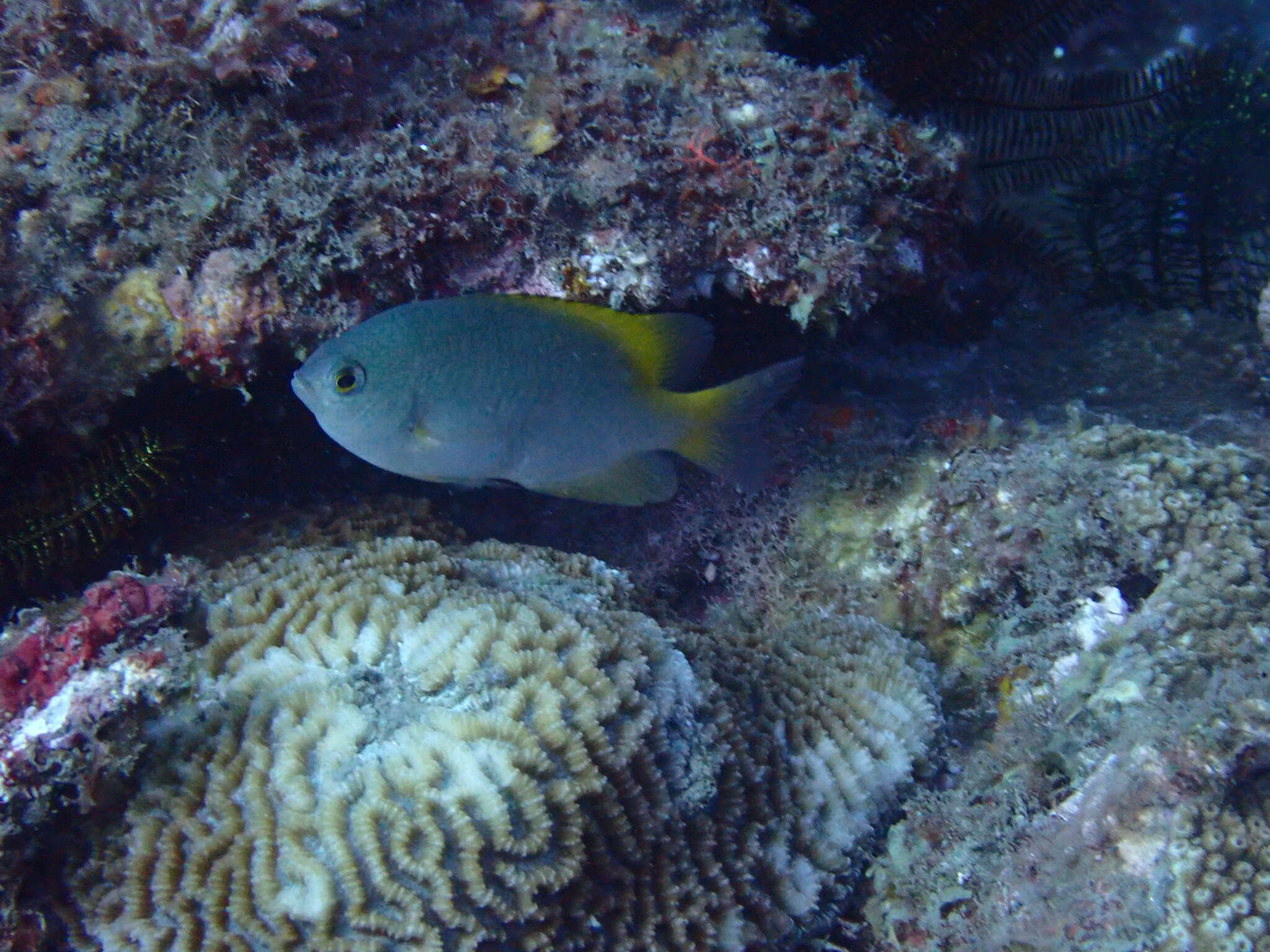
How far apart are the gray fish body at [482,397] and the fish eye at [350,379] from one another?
0.04ft

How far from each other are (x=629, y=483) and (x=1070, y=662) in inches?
69.8

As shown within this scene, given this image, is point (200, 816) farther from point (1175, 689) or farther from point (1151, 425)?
point (1151, 425)

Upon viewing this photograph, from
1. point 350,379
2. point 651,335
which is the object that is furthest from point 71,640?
point 651,335

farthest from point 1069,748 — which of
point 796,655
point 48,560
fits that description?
point 48,560

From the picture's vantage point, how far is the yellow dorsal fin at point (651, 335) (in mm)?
2805

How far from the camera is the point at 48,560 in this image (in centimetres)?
290

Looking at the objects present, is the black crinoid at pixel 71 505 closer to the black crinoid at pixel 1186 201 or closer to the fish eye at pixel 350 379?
the fish eye at pixel 350 379

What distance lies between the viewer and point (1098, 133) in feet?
15.0

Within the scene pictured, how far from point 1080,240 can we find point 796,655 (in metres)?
3.80

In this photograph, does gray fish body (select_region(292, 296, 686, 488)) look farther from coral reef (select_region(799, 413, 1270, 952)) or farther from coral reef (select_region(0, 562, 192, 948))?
coral reef (select_region(799, 413, 1270, 952))

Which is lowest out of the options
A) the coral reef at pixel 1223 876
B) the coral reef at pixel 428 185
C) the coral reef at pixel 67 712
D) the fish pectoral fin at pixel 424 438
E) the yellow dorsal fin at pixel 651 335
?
the coral reef at pixel 1223 876

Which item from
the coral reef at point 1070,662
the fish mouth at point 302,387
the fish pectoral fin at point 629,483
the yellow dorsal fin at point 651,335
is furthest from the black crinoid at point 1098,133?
the fish mouth at point 302,387

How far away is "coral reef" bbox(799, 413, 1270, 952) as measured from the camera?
215cm

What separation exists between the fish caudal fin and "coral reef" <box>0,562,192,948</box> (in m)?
1.87
